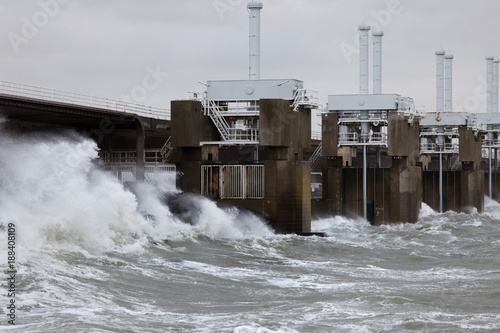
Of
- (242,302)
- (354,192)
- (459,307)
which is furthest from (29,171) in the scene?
(354,192)

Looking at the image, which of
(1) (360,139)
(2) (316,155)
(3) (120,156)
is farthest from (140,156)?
(2) (316,155)

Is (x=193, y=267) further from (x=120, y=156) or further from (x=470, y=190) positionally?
(x=470, y=190)

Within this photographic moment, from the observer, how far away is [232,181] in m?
38.6

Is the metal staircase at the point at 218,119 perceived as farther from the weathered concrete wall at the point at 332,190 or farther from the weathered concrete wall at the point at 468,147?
the weathered concrete wall at the point at 468,147

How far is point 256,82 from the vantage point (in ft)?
129

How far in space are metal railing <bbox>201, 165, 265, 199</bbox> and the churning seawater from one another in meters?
1.34

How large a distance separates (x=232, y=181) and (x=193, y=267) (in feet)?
43.8

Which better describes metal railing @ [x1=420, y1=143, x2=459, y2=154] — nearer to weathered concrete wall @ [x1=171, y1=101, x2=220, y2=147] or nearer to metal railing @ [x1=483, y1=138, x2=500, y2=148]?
metal railing @ [x1=483, y1=138, x2=500, y2=148]

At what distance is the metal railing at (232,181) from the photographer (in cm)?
3797

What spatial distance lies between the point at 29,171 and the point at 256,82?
12.8m

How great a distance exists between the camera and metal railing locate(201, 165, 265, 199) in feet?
125

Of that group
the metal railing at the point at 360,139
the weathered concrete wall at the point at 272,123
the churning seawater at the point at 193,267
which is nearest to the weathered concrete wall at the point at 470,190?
the metal railing at the point at 360,139

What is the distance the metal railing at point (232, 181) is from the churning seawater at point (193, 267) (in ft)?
4.39

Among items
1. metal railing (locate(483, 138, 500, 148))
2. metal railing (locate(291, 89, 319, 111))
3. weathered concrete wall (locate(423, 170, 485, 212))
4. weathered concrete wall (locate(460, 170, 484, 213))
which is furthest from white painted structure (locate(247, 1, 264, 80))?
metal railing (locate(483, 138, 500, 148))
